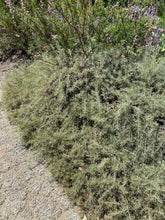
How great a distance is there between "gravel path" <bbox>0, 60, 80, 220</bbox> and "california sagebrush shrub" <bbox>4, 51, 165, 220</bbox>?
13 cm

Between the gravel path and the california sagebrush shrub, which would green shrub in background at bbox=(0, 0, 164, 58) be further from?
the gravel path

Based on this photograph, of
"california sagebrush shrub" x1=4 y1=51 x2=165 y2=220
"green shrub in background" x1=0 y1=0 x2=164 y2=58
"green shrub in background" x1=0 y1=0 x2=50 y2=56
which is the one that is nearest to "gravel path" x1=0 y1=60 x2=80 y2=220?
"california sagebrush shrub" x1=4 y1=51 x2=165 y2=220

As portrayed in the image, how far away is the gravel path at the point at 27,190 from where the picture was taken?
2.21 metres

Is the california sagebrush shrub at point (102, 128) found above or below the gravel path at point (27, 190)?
above

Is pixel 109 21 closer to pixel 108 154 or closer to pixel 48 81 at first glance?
pixel 48 81

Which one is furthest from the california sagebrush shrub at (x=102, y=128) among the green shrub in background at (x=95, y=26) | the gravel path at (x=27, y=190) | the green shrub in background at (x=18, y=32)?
the green shrub in background at (x=18, y=32)

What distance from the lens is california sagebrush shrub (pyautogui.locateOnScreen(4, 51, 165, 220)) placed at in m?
2.19

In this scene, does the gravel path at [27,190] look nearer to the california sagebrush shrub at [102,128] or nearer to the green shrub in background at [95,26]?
the california sagebrush shrub at [102,128]

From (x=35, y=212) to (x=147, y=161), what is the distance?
1.35 metres

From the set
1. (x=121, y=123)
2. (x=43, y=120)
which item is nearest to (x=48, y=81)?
(x=43, y=120)

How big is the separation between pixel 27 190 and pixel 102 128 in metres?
1.14

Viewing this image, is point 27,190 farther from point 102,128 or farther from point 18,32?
point 18,32

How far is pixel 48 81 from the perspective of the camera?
9.99 feet

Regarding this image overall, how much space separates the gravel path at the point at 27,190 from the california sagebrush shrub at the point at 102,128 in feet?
0.42
